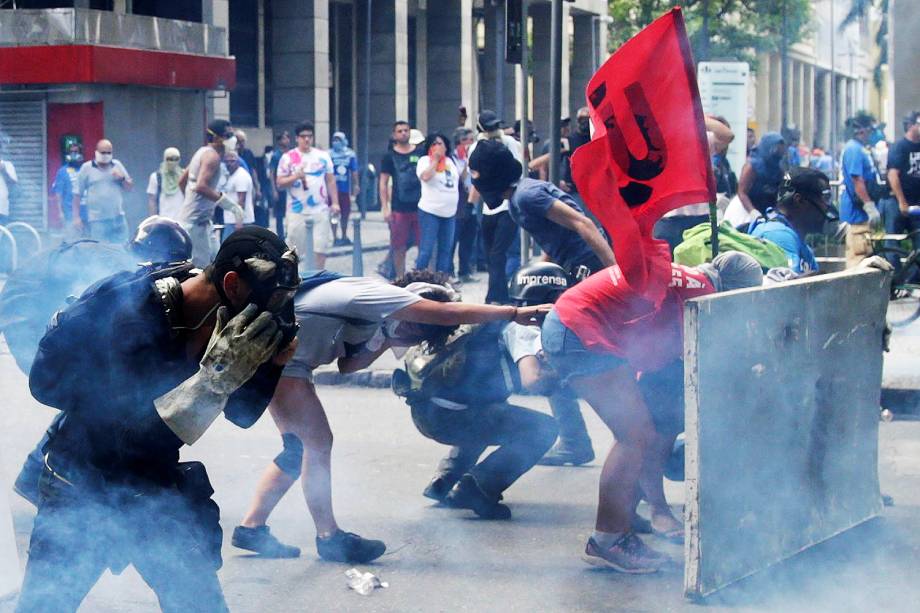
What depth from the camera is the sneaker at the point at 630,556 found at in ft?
15.8

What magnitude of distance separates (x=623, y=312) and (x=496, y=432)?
107 centimetres

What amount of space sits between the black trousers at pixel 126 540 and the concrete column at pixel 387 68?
79.9 feet

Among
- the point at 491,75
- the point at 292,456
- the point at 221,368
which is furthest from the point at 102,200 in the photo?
the point at 491,75

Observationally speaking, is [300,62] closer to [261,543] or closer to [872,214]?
[872,214]

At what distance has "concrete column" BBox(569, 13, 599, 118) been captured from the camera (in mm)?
35906

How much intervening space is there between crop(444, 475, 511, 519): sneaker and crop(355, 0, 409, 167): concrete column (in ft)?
72.1

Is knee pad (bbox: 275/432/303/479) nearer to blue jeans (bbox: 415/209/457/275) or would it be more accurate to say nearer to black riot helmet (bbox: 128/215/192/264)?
black riot helmet (bbox: 128/215/192/264)

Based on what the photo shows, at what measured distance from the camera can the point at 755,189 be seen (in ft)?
33.3

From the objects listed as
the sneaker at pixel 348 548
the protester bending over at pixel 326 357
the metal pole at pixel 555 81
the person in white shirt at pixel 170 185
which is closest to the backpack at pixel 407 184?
the person in white shirt at pixel 170 185

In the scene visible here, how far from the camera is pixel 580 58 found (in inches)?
1469

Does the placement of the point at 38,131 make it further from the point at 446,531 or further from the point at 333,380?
the point at 446,531

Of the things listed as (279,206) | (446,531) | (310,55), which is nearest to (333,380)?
(446,531)

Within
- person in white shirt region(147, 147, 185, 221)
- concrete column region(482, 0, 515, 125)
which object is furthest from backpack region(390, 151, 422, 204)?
concrete column region(482, 0, 515, 125)

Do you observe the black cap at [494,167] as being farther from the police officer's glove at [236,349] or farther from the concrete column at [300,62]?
the concrete column at [300,62]
